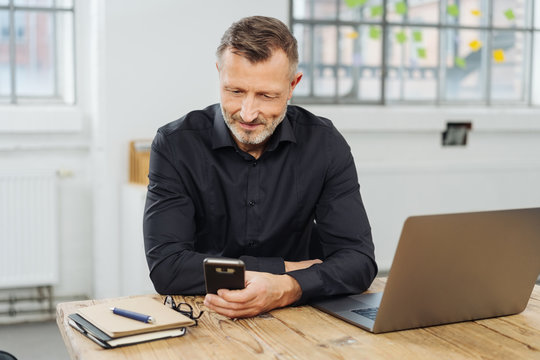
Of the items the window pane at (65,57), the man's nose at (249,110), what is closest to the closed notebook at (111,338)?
the man's nose at (249,110)

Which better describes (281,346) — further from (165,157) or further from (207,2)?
(207,2)

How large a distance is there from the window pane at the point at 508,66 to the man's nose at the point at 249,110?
11.0 ft

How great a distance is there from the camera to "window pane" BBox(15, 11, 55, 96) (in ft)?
12.2

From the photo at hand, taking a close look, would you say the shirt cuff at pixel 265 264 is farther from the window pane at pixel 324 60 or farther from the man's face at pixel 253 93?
the window pane at pixel 324 60

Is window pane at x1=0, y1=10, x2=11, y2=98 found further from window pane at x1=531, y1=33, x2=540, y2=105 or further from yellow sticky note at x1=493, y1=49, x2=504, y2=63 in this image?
window pane at x1=531, y1=33, x2=540, y2=105

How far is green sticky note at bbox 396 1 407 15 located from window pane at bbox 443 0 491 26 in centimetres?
31

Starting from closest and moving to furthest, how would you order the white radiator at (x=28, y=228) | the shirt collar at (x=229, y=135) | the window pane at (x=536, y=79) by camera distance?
the shirt collar at (x=229, y=135) < the white radiator at (x=28, y=228) < the window pane at (x=536, y=79)

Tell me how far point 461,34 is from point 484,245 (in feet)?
11.7

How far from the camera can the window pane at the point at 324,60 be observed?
428cm

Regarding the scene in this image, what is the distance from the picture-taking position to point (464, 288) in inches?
54.0

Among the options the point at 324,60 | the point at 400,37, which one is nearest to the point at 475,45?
the point at 400,37

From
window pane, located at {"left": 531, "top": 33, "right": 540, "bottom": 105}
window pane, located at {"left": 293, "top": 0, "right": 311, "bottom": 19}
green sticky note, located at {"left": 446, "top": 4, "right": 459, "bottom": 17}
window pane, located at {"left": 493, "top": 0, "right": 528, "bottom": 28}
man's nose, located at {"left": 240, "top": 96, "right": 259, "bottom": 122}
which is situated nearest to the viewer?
man's nose, located at {"left": 240, "top": 96, "right": 259, "bottom": 122}

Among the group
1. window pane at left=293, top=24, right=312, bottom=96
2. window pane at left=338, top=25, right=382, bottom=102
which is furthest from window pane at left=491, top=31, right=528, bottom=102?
window pane at left=293, top=24, right=312, bottom=96

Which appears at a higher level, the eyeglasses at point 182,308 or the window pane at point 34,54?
the window pane at point 34,54
